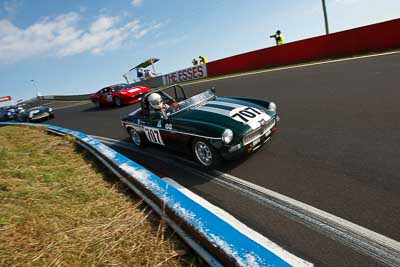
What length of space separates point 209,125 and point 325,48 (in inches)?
513

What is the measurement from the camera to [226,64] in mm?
19672

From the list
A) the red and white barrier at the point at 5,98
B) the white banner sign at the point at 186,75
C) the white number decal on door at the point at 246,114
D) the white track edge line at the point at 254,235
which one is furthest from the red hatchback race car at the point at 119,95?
the red and white barrier at the point at 5,98

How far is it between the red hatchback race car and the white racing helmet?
7.93m

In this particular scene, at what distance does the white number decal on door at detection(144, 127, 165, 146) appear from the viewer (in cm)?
545

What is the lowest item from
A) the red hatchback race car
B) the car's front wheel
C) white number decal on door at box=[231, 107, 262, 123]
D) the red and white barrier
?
the car's front wheel

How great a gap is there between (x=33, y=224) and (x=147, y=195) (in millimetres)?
1037

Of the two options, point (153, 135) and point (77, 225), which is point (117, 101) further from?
point (77, 225)

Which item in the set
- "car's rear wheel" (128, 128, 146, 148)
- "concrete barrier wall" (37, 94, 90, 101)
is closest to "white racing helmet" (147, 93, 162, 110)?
"car's rear wheel" (128, 128, 146, 148)

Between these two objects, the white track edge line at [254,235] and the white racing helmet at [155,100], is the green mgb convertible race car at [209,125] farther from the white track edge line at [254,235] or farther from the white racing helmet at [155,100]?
the white track edge line at [254,235]

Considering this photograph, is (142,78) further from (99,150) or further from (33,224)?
(33,224)

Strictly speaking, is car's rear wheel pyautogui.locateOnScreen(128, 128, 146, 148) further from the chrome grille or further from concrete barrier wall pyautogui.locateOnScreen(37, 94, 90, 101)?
concrete barrier wall pyautogui.locateOnScreen(37, 94, 90, 101)

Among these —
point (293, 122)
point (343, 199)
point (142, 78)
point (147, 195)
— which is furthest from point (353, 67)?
point (142, 78)

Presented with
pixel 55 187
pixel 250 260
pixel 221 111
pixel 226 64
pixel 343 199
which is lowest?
pixel 343 199

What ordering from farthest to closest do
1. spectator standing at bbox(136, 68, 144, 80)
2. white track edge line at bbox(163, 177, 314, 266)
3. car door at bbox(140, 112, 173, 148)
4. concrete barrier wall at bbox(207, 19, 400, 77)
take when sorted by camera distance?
spectator standing at bbox(136, 68, 144, 80)
concrete barrier wall at bbox(207, 19, 400, 77)
car door at bbox(140, 112, 173, 148)
white track edge line at bbox(163, 177, 314, 266)
